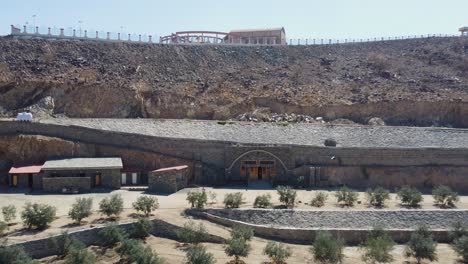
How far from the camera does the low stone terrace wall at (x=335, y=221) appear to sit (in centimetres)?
3169

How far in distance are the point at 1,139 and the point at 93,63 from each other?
15421mm

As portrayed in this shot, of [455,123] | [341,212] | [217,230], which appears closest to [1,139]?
[217,230]

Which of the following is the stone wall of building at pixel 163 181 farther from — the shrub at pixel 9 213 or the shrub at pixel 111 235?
the shrub at pixel 9 213

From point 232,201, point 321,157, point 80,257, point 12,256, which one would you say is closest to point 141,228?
point 80,257

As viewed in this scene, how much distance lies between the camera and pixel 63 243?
26.9 m

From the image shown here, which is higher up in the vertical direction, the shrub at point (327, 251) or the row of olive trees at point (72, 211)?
the row of olive trees at point (72, 211)

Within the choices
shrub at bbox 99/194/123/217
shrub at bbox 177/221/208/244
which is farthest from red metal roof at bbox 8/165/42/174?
shrub at bbox 177/221/208/244

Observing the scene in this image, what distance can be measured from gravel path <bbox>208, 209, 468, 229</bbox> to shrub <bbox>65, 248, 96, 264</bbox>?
349 inches

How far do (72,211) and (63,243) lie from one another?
2.81 metres

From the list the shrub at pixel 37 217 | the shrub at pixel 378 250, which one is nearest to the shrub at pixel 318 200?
the shrub at pixel 378 250

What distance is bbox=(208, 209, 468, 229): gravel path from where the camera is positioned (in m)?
32.5

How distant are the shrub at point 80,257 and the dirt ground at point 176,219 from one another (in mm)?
1740

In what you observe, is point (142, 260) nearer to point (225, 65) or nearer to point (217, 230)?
point (217, 230)

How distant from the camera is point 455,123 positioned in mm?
49969
